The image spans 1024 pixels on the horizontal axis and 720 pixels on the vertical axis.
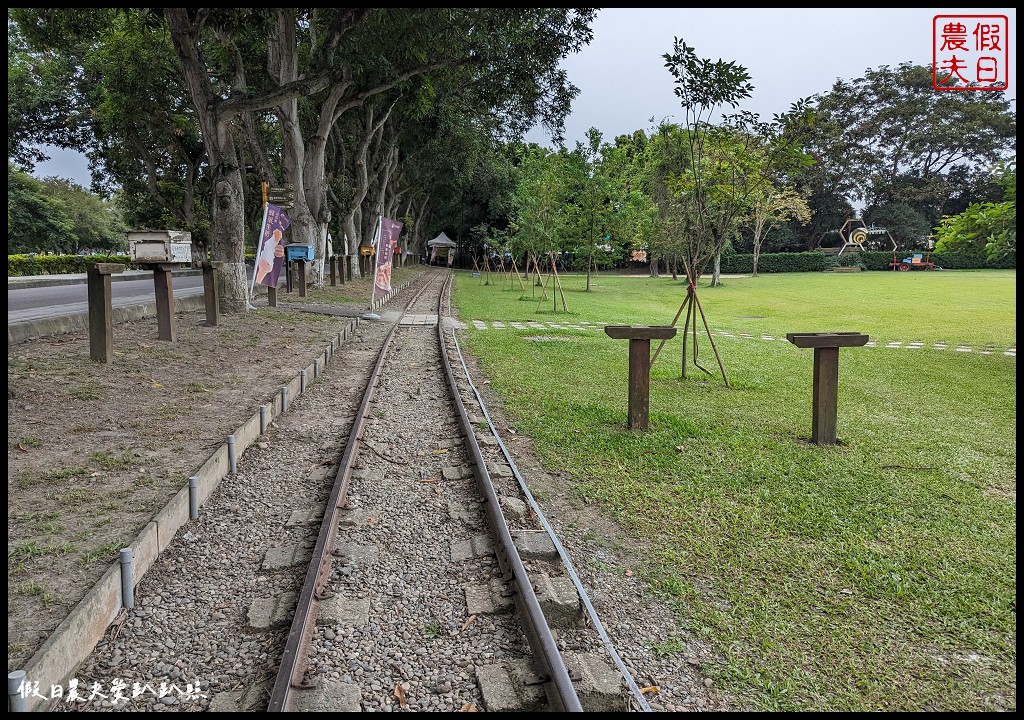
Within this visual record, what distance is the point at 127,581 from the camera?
126 inches

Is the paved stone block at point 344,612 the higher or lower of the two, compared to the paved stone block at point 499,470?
lower

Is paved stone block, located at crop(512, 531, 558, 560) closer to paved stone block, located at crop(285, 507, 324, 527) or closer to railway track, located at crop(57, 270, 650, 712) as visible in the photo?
railway track, located at crop(57, 270, 650, 712)

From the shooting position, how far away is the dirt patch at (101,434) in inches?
129

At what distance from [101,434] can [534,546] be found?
3.90 meters

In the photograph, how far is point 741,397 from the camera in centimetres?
796

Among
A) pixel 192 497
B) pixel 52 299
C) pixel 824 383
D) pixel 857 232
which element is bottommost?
pixel 192 497

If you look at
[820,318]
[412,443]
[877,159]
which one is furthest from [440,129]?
[877,159]

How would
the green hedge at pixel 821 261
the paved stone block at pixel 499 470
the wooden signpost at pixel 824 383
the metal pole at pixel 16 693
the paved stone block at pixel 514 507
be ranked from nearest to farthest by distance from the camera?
the metal pole at pixel 16 693 < the paved stone block at pixel 514 507 < the paved stone block at pixel 499 470 < the wooden signpost at pixel 824 383 < the green hedge at pixel 821 261

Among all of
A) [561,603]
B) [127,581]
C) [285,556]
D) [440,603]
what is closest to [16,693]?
[127,581]

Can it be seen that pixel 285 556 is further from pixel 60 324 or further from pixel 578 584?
pixel 60 324

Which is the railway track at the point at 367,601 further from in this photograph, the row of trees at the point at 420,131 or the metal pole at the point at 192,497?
the row of trees at the point at 420,131

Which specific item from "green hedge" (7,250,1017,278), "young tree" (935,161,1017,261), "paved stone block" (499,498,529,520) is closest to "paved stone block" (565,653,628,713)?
"paved stone block" (499,498,529,520)

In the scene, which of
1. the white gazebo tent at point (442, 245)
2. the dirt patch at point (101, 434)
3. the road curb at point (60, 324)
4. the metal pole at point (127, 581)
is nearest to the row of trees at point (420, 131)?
the road curb at point (60, 324)

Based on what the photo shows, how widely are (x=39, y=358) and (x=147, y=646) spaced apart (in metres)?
6.03
